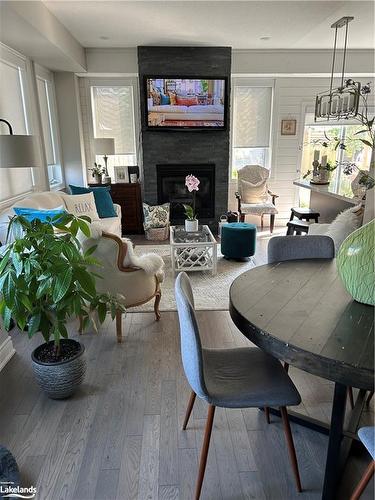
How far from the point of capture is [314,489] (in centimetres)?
150

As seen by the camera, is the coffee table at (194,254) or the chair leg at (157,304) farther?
the coffee table at (194,254)

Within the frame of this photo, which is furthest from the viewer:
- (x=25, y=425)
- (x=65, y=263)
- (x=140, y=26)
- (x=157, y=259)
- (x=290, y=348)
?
(x=140, y=26)

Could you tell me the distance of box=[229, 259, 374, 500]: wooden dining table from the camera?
3.59ft

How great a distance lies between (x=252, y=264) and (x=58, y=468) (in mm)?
3165

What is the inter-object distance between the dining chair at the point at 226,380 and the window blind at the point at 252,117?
517 centimetres

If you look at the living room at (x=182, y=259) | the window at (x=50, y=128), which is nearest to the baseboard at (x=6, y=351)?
the living room at (x=182, y=259)

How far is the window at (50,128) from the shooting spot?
4.84 m

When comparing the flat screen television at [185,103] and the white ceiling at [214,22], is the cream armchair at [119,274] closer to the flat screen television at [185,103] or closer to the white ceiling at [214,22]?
the white ceiling at [214,22]

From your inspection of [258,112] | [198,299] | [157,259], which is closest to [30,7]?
[157,259]

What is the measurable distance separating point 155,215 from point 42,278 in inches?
149

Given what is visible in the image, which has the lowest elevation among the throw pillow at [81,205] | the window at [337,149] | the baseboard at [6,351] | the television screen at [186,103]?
the baseboard at [6,351]

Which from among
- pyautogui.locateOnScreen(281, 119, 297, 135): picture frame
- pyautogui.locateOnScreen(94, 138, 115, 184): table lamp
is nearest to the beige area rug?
pyautogui.locateOnScreen(94, 138, 115, 184): table lamp

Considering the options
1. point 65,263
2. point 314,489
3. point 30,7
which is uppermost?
point 30,7

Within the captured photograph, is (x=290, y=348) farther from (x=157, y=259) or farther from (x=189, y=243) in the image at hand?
(x=189, y=243)
